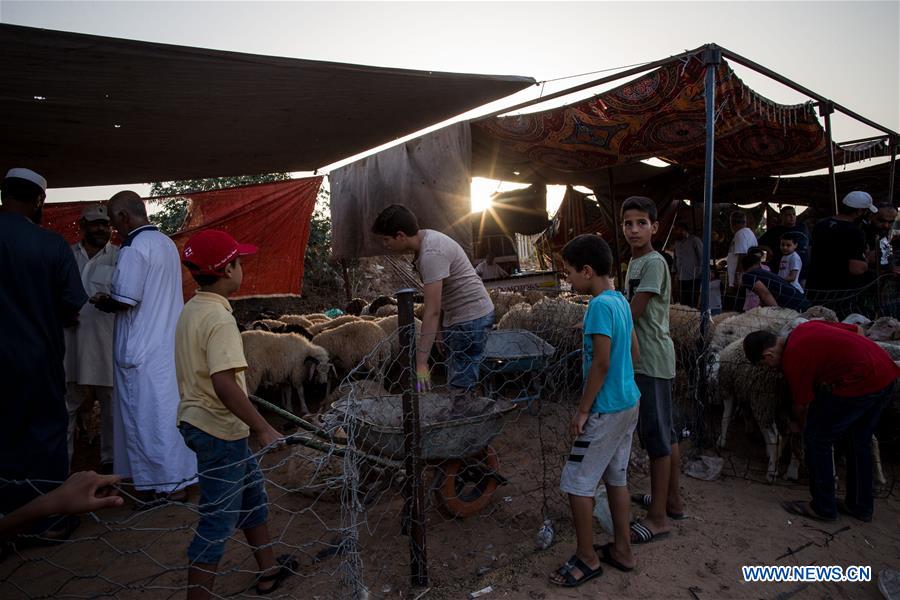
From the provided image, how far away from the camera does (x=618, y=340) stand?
2.70 m

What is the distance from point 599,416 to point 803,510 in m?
1.95

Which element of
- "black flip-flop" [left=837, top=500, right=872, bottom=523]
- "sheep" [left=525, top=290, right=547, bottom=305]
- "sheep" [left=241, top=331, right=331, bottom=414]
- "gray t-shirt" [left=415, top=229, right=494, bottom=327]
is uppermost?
"gray t-shirt" [left=415, top=229, right=494, bottom=327]

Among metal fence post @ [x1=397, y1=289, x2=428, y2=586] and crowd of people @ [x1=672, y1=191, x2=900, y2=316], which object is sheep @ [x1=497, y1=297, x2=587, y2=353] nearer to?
crowd of people @ [x1=672, y1=191, x2=900, y2=316]

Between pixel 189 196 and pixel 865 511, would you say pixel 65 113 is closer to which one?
pixel 189 196

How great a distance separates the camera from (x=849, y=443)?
3.52 metres

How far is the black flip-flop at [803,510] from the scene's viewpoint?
3.45 m

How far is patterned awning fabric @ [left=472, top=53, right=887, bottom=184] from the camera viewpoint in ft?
15.7

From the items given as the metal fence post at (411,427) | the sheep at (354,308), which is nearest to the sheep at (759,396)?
the metal fence post at (411,427)

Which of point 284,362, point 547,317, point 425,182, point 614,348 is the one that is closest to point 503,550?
point 614,348

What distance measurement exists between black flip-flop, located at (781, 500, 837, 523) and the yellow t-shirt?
→ 350 cm

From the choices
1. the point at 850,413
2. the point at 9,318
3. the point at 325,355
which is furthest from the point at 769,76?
the point at 9,318

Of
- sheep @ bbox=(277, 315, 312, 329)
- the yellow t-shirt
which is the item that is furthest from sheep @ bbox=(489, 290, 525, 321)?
the yellow t-shirt

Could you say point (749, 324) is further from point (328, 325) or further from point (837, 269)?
point (328, 325)

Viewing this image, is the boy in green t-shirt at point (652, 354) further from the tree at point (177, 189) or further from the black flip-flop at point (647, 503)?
the tree at point (177, 189)
